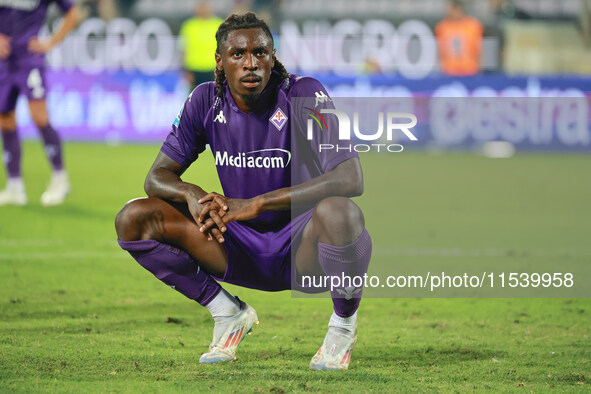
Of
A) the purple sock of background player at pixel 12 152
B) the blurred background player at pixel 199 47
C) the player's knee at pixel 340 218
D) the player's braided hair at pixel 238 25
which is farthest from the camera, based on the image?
the blurred background player at pixel 199 47

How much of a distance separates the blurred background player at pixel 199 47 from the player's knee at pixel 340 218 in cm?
1006

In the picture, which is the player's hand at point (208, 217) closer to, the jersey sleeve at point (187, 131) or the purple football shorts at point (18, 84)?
the jersey sleeve at point (187, 131)

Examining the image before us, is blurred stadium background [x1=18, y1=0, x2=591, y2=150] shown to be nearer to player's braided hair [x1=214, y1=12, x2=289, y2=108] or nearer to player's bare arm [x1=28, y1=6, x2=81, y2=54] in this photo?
player's bare arm [x1=28, y1=6, x2=81, y2=54]

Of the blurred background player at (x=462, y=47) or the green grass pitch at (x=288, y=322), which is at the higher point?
the blurred background player at (x=462, y=47)

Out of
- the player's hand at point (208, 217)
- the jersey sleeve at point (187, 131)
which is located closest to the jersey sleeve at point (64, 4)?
the jersey sleeve at point (187, 131)

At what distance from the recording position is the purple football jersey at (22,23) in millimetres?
9133

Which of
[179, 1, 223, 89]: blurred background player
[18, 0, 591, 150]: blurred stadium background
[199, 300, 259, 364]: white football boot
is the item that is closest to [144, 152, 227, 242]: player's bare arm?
[199, 300, 259, 364]: white football boot

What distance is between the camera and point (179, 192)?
372 cm

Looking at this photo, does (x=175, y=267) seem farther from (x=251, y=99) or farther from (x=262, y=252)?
(x=251, y=99)

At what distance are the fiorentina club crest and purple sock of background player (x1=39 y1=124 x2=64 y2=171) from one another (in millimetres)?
5714

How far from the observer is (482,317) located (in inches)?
185

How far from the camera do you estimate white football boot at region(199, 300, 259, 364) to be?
12.2 feet

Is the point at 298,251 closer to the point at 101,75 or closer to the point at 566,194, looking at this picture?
the point at 566,194

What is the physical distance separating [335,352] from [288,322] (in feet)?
3.31
